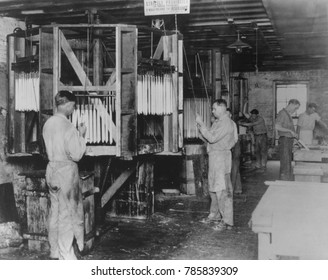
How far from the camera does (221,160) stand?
611cm

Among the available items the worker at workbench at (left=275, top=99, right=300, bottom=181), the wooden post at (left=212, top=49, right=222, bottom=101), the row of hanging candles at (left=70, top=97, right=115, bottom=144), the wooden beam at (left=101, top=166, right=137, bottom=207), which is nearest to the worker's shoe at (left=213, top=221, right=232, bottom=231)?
the wooden beam at (left=101, top=166, right=137, bottom=207)

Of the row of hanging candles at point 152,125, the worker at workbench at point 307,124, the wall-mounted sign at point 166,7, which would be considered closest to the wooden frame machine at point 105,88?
the wall-mounted sign at point 166,7

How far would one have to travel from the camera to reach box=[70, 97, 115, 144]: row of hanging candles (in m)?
5.18

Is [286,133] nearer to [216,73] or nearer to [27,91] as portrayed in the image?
[216,73]

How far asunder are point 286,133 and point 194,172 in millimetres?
1969

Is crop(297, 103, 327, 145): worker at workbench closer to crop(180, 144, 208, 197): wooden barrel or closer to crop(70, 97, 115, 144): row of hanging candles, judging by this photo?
crop(180, 144, 208, 197): wooden barrel

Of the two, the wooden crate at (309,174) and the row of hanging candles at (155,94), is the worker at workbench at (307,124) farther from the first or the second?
the row of hanging candles at (155,94)

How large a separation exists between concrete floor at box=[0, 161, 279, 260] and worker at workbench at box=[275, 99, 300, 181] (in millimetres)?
1252

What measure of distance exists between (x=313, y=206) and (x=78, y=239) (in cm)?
258

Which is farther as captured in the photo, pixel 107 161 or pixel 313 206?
pixel 107 161

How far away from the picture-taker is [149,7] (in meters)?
5.39

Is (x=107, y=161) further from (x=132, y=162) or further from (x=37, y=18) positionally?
(x=37, y=18)

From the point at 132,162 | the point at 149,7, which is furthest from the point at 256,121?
the point at 149,7

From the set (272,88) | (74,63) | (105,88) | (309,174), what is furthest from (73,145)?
(272,88)
